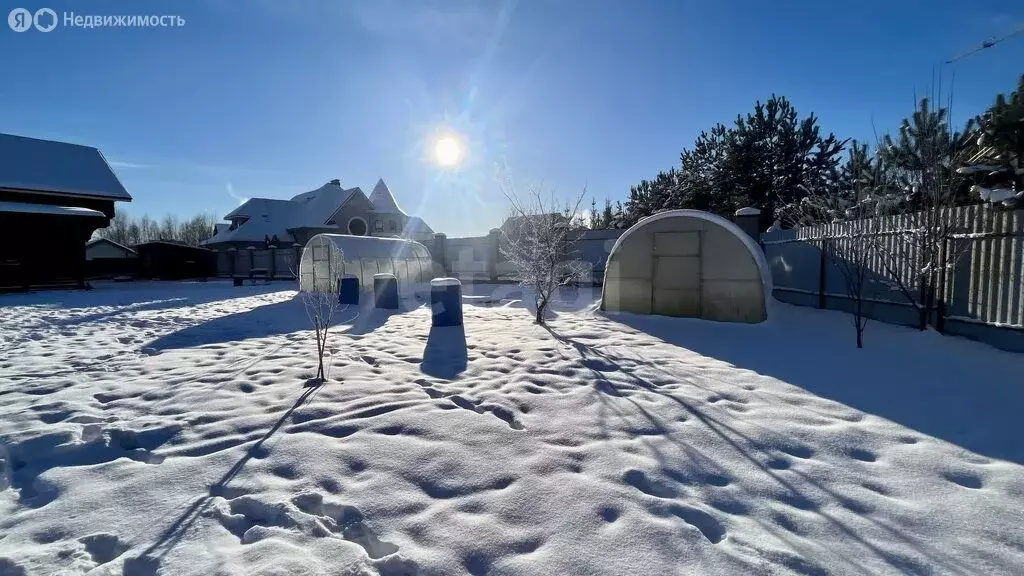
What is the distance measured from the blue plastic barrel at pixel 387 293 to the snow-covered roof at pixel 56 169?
1804 centimetres

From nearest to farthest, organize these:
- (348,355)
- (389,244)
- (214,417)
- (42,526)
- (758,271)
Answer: (42,526) < (214,417) < (348,355) < (758,271) < (389,244)

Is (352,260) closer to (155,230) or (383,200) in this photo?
(383,200)

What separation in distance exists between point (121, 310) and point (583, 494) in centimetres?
1483

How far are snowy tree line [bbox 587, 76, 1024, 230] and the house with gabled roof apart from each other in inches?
736

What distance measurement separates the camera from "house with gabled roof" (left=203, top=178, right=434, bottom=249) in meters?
33.5

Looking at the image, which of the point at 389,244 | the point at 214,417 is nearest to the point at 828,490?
the point at 214,417

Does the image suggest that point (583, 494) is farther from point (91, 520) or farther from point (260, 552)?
point (91, 520)

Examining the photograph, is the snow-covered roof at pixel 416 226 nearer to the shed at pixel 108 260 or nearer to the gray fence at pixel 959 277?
the shed at pixel 108 260

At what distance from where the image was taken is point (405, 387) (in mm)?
5035

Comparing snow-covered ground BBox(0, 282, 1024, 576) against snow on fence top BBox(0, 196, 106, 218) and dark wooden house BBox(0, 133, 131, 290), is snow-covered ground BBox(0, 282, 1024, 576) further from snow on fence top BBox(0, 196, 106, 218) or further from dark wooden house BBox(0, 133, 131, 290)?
dark wooden house BBox(0, 133, 131, 290)

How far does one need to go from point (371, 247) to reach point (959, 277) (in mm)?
17166

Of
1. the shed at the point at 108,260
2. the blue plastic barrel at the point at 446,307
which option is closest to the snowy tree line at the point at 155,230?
the shed at the point at 108,260

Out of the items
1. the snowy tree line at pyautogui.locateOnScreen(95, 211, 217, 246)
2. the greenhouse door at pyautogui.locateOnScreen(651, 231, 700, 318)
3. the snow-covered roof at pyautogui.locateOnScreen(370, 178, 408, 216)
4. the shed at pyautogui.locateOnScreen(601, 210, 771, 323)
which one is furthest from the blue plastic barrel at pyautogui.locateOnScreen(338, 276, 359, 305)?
the snowy tree line at pyautogui.locateOnScreen(95, 211, 217, 246)

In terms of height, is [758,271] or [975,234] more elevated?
[975,234]
